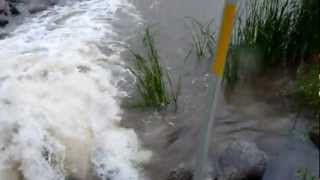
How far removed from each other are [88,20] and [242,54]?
8.59 feet

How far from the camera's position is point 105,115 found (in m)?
4.34

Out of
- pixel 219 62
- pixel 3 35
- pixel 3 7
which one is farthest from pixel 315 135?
pixel 3 7

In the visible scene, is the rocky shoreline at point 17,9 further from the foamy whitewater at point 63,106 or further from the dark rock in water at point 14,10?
the foamy whitewater at point 63,106

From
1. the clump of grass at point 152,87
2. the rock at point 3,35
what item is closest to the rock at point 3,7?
the rock at point 3,35

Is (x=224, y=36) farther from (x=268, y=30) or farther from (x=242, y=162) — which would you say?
(x=268, y=30)

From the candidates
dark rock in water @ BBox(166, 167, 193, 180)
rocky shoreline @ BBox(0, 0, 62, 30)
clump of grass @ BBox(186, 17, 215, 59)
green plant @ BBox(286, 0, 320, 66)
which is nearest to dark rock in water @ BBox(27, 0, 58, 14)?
rocky shoreline @ BBox(0, 0, 62, 30)

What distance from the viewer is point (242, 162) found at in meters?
3.32

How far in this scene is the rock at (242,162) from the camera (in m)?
3.30

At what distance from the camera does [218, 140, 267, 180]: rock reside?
330 centimetres

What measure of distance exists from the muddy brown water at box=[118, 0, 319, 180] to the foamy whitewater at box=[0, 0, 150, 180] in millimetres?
157

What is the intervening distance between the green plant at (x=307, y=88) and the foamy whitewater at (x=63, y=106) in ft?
4.00

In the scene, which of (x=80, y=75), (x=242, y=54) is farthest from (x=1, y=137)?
(x=242, y=54)

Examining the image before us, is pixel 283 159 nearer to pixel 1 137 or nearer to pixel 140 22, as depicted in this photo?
pixel 1 137

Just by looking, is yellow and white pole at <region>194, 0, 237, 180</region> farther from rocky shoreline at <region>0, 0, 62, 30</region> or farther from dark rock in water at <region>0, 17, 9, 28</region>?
dark rock in water at <region>0, 17, 9, 28</region>
